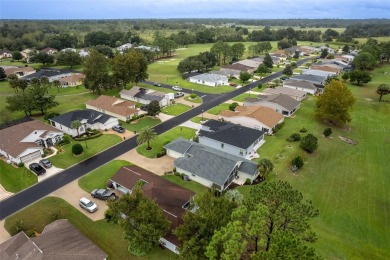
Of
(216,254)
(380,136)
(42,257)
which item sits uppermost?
(216,254)

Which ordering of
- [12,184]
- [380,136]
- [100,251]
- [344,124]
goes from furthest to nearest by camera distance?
[344,124] → [380,136] → [12,184] → [100,251]

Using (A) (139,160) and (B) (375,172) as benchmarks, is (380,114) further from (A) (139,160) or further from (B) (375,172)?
(A) (139,160)

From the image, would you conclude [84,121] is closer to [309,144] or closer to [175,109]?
[175,109]

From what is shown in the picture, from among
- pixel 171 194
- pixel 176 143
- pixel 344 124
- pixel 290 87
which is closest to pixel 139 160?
pixel 176 143

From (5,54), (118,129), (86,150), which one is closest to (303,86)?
(118,129)

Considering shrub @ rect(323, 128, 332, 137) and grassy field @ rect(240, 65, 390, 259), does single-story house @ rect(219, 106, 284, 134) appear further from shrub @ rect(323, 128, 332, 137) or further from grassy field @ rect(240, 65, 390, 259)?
shrub @ rect(323, 128, 332, 137)

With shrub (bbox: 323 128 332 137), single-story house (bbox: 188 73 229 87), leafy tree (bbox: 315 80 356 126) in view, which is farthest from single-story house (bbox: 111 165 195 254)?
single-story house (bbox: 188 73 229 87)
